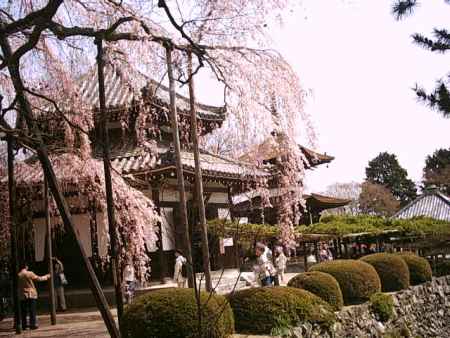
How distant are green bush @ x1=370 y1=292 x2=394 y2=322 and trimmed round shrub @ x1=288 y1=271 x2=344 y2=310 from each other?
76.2 inches

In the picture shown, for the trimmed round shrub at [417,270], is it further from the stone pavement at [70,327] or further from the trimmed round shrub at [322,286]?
the stone pavement at [70,327]

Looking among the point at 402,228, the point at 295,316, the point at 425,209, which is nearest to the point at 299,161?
the point at 295,316

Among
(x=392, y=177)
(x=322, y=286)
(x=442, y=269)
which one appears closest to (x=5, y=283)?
(x=322, y=286)

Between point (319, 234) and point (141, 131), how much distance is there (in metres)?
8.58

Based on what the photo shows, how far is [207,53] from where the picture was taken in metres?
6.76

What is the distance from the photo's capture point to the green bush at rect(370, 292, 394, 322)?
1272cm

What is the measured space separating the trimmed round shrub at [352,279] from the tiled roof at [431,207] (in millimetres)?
23899

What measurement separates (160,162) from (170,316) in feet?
25.8

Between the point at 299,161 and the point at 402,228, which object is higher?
the point at 299,161

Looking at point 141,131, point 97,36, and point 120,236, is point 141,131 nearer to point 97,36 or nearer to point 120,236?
point 120,236

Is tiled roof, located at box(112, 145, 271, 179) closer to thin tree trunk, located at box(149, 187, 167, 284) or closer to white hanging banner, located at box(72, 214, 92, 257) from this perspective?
thin tree trunk, located at box(149, 187, 167, 284)

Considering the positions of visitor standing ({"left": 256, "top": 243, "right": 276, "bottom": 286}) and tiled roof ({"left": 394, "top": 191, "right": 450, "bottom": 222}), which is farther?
tiled roof ({"left": 394, "top": 191, "right": 450, "bottom": 222})

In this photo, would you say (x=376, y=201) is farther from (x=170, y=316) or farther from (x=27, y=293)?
(x=170, y=316)

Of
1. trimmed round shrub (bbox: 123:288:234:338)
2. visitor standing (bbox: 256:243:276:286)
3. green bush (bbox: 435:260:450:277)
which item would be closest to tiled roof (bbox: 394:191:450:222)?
green bush (bbox: 435:260:450:277)
